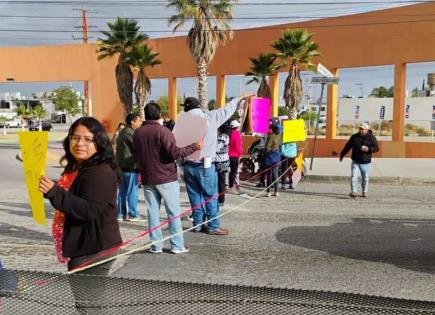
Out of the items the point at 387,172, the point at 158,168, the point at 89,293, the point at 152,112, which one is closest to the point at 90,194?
the point at 89,293

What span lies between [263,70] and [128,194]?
21077 mm

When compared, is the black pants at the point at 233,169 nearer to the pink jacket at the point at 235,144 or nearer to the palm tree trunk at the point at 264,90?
the pink jacket at the point at 235,144

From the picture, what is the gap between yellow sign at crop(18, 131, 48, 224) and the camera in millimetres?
3152

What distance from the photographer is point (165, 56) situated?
109 feet

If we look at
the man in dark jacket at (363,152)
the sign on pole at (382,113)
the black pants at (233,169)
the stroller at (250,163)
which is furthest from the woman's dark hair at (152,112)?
the sign on pole at (382,113)

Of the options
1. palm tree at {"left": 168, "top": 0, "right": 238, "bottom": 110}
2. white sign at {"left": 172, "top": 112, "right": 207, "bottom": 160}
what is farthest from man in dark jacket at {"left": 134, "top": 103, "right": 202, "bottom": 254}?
palm tree at {"left": 168, "top": 0, "right": 238, "bottom": 110}

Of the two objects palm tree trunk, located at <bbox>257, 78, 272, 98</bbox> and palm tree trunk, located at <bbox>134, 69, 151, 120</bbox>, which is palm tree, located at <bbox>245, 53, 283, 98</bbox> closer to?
palm tree trunk, located at <bbox>257, 78, 272, 98</bbox>

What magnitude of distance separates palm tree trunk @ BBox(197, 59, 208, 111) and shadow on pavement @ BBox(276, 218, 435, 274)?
18.4m

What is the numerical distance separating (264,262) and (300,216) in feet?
10.6

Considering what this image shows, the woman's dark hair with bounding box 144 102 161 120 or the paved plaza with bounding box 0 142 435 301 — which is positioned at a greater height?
the woman's dark hair with bounding box 144 102 161 120

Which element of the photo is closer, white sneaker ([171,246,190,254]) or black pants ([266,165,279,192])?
white sneaker ([171,246,190,254])

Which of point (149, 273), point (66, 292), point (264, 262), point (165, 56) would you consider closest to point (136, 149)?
point (149, 273)

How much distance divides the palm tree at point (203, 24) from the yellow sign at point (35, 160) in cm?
2267

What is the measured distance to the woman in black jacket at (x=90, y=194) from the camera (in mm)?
3043
